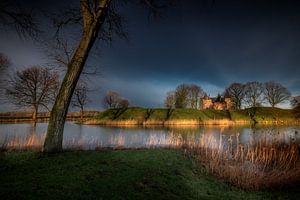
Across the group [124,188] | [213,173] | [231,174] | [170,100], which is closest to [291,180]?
[231,174]

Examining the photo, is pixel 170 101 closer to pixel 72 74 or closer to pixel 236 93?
pixel 236 93

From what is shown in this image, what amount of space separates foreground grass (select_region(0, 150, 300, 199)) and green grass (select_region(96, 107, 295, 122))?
34.9 metres

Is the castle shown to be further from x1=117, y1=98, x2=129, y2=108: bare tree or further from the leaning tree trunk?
the leaning tree trunk

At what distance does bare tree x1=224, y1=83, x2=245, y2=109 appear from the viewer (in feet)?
219

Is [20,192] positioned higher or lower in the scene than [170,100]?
lower

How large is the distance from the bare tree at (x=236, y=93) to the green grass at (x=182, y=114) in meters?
12.7

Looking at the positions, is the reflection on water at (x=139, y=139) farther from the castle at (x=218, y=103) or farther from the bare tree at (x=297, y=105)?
the castle at (x=218, y=103)

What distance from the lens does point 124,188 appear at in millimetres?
4758

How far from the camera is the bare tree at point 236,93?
66750 millimetres

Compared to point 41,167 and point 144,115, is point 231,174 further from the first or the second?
point 144,115

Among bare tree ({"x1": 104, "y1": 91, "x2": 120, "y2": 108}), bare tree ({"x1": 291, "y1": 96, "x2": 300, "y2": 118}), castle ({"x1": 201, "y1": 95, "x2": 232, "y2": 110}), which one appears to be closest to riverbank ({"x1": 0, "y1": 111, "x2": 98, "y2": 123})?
bare tree ({"x1": 104, "y1": 91, "x2": 120, "y2": 108})

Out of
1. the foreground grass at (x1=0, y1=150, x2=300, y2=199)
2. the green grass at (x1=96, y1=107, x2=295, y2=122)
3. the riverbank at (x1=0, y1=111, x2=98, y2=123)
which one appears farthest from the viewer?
the green grass at (x1=96, y1=107, x2=295, y2=122)

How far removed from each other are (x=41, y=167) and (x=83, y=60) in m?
3.56

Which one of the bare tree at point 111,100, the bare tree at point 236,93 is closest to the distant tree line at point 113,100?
the bare tree at point 111,100
